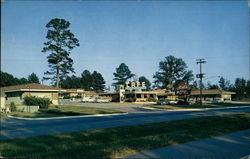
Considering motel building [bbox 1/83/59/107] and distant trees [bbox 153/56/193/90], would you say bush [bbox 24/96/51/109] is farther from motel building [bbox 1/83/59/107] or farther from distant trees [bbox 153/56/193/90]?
distant trees [bbox 153/56/193/90]

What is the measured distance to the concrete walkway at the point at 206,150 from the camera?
6.54 metres

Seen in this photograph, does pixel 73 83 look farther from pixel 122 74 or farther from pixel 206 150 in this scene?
pixel 206 150

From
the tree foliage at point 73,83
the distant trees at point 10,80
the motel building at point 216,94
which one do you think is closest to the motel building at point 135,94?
the motel building at point 216,94

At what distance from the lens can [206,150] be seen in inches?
284

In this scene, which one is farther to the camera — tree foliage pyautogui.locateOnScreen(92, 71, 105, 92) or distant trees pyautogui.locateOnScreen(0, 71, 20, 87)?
tree foliage pyautogui.locateOnScreen(92, 71, 105, 92)

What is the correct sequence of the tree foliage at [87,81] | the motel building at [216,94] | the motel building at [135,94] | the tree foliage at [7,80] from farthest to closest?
the tree foliage at [87,81] → the motel building at [216,94] → the tree foliage at [7,80] → the motel building at [135,94]

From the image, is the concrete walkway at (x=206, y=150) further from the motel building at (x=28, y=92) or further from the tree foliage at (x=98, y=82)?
the tree foliage at (x=98, y=82)

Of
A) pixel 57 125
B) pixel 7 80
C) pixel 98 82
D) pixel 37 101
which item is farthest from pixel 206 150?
pixel 98 82

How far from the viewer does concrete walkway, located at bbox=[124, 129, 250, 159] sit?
6535 mm

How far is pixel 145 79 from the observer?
13088cm

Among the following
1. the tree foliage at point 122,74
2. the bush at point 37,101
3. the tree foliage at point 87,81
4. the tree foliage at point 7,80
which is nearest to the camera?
the bush at point 37,101

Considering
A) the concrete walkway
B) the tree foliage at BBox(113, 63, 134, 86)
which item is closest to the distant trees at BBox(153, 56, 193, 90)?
the tree foliage at BBox(113, 63, 134, 86)

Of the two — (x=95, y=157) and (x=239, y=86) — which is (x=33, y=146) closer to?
(x=95, y=157)

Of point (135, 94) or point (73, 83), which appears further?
point (73, 83)
